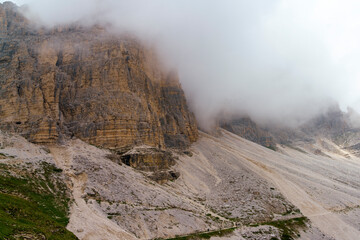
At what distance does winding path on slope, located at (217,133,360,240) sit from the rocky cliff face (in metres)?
43.6

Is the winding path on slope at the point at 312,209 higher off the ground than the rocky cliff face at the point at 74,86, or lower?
lower

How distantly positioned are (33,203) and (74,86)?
5567 centimetres

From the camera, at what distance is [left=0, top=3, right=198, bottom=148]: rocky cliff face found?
71500mm

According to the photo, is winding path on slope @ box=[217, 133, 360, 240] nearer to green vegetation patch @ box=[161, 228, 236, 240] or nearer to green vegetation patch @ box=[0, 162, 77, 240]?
green vegetation patch @ box=[161, 228, 236, 240]

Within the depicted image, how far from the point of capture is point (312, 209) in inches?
3159

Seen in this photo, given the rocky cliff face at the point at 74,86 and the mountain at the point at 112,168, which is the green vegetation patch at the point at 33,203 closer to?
the mountain at the point at 112,168

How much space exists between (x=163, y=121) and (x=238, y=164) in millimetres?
36663

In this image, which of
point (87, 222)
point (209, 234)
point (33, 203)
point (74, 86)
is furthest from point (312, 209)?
point (74, 86)

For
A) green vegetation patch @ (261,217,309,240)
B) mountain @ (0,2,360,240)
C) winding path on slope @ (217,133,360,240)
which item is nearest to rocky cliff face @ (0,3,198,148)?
mountain @ (0,2,360,240)

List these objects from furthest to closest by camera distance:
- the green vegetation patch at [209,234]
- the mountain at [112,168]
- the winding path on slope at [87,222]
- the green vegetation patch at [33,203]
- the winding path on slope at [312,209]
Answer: the winding path on slope at [312,209]
the green vegetation patch at [209,234]
the mountain at [112,168]
the winding path on slope at [87,222]
the green vegetation patch at [33,203]

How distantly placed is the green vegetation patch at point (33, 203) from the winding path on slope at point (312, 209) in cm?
6496

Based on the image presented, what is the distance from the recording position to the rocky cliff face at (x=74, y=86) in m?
71.5

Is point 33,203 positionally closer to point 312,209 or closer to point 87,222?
point 87,222

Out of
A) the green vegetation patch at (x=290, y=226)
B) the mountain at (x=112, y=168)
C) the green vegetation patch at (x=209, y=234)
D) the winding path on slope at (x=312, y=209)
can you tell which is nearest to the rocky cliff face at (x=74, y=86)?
the mountain at (x=112, y=168)
